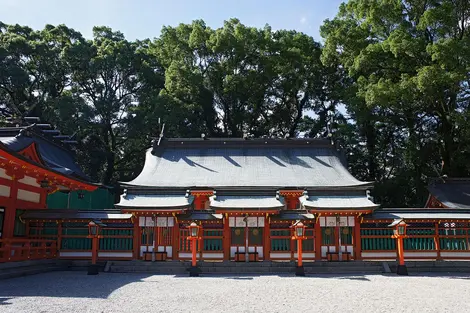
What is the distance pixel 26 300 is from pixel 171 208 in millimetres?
7463

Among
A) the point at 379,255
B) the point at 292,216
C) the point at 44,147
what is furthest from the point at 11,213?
the point at 379,255

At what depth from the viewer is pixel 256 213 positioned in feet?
53.0

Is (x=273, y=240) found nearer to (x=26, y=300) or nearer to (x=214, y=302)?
(x=214, y=302)

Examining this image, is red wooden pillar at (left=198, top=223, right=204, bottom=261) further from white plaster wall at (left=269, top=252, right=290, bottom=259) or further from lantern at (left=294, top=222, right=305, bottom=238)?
lantern at (left=294, top=222, right=305, bottom=238)

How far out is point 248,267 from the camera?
1546 centimetres

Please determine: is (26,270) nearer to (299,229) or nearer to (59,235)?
(59,235)

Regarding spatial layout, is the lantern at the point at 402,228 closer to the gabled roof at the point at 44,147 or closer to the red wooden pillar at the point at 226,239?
the red wooden pillar at the point at 226,239

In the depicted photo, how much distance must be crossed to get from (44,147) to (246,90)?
56.1 ft

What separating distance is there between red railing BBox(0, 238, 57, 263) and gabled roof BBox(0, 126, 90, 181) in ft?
9.47

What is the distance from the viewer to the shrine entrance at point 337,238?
1627 cm

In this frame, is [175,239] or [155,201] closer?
[175,239]

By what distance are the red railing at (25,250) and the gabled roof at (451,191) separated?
727 inches

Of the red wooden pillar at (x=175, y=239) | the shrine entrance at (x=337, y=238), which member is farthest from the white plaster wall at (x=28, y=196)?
the shrine entrance at (x=337, y=238)

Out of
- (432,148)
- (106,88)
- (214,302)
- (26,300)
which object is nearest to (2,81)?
(106,88)
